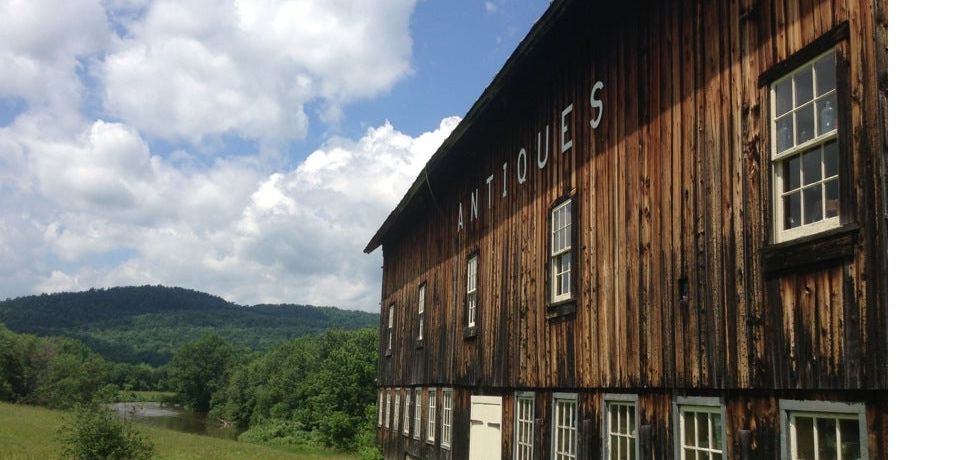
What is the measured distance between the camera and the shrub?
21.9 m

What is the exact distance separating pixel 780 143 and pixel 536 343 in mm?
5873

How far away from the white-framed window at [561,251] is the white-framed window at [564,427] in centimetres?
137

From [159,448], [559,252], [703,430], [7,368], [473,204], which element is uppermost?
[473,204]

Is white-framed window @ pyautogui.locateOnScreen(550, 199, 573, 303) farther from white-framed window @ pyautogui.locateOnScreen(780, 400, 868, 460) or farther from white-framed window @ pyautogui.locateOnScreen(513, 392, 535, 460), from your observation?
white-framed window @ pyautogui.locateOnScreen(780, 400, 868, 460)

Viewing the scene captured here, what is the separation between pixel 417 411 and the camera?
66.5 ft

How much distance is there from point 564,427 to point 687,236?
395 cm

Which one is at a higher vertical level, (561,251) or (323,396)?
(561,251)

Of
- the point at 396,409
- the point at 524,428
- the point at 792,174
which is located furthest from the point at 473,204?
the point at 792,174

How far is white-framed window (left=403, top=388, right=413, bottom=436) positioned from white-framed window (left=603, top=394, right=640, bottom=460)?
12744mm

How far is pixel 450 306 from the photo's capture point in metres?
17.1

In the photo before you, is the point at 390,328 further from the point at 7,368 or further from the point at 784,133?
the point at 7,368

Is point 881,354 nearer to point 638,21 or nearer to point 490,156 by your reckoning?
point 638,21

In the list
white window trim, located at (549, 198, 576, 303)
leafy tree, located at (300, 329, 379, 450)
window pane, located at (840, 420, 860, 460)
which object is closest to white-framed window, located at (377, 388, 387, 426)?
white window trim, located at (549, 198, 576, 303)
